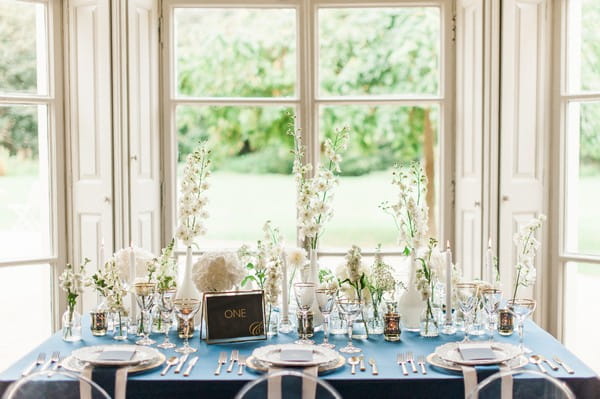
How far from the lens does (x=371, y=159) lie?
4.62m

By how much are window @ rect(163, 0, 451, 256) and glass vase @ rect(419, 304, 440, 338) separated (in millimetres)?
1844

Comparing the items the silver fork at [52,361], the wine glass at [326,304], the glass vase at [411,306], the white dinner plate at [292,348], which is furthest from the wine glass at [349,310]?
the silver fork at [52,361]

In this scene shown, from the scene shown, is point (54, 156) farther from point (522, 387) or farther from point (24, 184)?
point (522, 387)

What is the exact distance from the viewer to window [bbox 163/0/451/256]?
14.5ft

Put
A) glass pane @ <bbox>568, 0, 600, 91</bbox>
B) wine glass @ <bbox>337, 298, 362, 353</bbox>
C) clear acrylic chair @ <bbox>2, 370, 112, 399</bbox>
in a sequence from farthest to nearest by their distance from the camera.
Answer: glass pane @ <bbox>568, 0, 600, 91</bbox>, wine glass @ <bbox>337, 298, 362, 353</bbox>, clear acrylic chair @ <bbox>2, 370, 112, 399</bbox>

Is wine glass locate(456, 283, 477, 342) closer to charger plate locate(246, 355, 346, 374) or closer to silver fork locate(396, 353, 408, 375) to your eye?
silver fork locate(396, 353, 408, 375)

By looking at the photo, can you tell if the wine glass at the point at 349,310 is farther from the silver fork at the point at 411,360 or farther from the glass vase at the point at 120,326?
the glass vase at the point at 120,326

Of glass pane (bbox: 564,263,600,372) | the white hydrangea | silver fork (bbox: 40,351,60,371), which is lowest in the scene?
glass pane (bbox: 564,263,600,372)

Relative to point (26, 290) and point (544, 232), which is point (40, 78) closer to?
point (26, 290)

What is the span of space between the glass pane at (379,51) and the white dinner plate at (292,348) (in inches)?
91.9

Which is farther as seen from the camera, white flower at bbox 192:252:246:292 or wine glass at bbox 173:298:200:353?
white flower at bbox 192:252:246:292

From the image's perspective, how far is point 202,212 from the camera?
9.06ft

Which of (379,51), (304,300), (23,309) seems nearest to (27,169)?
(23,309)

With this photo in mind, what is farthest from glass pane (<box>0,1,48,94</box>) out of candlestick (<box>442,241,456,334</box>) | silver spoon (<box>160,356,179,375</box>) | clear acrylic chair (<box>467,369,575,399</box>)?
clear acrylic chair (<box>467,369,575,399</box>)
